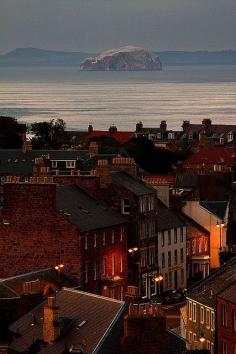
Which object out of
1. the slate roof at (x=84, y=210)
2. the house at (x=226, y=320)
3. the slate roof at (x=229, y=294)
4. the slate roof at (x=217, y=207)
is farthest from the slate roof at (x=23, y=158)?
the house at (x=226, y=320)

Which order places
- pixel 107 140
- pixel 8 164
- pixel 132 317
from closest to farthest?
pixel 132 317
pixel 8 164
pixel 107 140

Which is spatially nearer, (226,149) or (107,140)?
(226,149)

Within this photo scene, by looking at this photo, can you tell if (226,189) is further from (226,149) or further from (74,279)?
(226,149)

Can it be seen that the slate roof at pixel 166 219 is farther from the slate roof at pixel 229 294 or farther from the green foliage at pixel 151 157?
the green foliage at pixel 151 157

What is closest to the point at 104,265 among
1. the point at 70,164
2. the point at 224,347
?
the point at 224,347

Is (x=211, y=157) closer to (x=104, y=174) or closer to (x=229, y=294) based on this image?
(x=104, y=174)

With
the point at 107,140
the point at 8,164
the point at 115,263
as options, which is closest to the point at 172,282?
the point at 115,263
